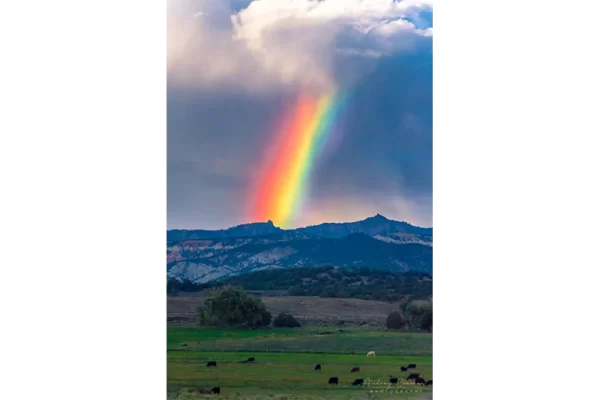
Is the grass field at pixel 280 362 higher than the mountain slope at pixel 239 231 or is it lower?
lower

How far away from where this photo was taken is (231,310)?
384 cm

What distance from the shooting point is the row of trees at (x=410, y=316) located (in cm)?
360

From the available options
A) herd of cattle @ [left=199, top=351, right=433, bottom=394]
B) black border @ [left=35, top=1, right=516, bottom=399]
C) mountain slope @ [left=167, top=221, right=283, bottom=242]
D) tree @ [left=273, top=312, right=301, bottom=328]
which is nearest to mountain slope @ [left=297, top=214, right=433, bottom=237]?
mountain slope @ [left=167, top=221, right=283, bottom=242]

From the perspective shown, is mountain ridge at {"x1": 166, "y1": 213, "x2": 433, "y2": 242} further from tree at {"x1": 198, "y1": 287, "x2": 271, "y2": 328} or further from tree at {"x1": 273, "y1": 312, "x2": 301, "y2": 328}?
tree at {"x1": 273, "y1": 312, "x2": 301, "y2": 328}

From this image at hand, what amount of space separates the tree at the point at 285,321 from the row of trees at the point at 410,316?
551mm

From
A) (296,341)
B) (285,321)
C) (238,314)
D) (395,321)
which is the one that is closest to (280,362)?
(296,341)

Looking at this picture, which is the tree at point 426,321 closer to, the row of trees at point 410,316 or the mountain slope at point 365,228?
the row of trees at point 410,316

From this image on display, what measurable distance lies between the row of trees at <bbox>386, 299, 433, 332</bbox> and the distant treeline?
0.13 metres
